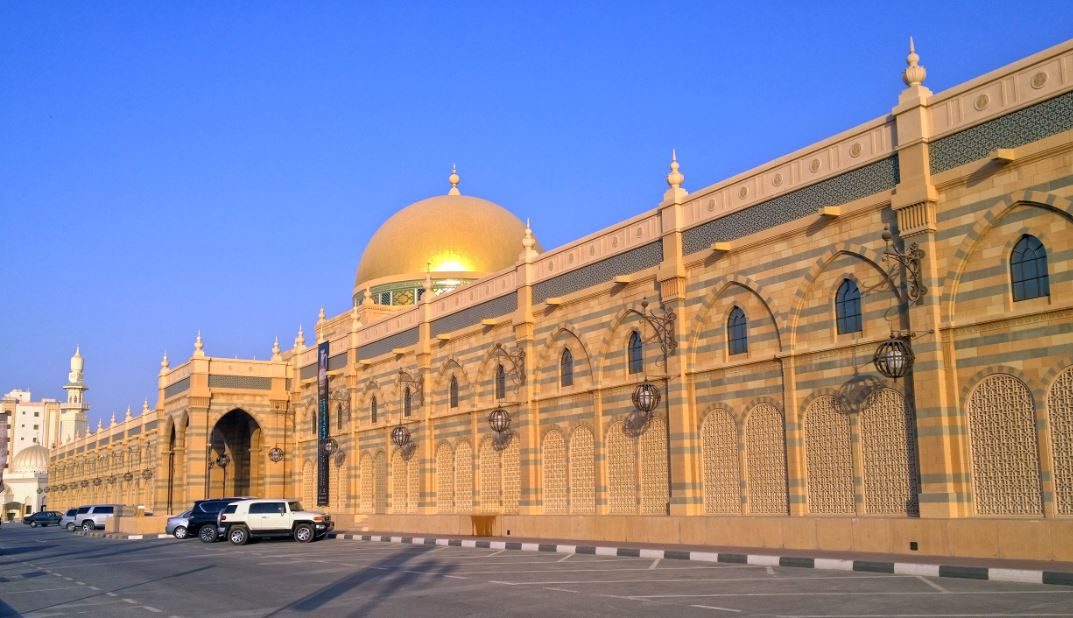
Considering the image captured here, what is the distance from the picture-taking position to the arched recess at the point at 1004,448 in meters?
15.9

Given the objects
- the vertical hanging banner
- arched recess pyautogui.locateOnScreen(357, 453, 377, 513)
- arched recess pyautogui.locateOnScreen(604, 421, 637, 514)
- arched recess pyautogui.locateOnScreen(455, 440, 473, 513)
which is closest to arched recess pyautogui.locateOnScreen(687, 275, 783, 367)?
arched recess pyautogui.locateOnScreen(604, 421, 637, 514)

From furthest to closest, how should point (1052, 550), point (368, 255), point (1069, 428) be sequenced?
point (368, 255) → point (1069, 428) → point (1052, 550)

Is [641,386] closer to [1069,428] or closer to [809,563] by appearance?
[809,563]

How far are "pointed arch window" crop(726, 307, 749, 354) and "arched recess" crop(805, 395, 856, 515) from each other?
2333mm

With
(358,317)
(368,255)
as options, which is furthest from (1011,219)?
(368,255)

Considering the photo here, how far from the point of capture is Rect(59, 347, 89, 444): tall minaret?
11494 cm

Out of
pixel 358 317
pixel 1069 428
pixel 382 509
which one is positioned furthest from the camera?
pixel 358 317

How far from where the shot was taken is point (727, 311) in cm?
2203

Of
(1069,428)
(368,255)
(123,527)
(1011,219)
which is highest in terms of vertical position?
(368,255)

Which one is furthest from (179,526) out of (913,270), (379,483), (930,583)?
(930,583)

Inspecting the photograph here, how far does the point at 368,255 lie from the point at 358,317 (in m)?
6.09

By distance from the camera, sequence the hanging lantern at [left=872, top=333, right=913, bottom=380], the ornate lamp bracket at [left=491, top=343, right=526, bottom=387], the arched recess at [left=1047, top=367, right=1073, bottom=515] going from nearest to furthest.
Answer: the arched recess at [left=1047, top=367, right=1073, bottom=515]
the hanging lantern at [left=872, top=333, right=913, bottom=380]
the ornate lamp bracket at [left=491, top=343, right=526, bottom=387]

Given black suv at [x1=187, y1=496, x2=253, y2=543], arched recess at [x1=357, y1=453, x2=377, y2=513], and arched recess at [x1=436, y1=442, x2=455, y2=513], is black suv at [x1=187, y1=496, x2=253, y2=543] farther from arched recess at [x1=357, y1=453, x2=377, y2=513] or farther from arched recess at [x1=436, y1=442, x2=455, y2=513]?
arched recess at [x1=436, y1=442, x2=455, y2=513]

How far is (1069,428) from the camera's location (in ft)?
50.7
